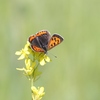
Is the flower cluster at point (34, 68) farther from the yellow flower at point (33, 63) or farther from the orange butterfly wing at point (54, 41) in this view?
the orange butterfly wing at point (54, 41)

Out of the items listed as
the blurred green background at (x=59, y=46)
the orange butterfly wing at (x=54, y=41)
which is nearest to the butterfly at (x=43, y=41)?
the orange butterfly wing at (x=54, y=41)

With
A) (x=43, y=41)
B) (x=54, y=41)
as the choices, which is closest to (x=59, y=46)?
(x=43, y=41)

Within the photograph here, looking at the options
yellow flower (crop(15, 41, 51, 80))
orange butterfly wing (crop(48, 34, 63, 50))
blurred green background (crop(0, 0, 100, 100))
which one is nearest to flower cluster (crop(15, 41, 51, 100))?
yellow flower (crop(15, 41, 51, 80))

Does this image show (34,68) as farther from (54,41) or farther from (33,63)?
(54,41)

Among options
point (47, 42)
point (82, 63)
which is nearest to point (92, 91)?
point (82, 63)

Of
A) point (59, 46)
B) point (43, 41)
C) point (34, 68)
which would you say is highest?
point (43, 41)
